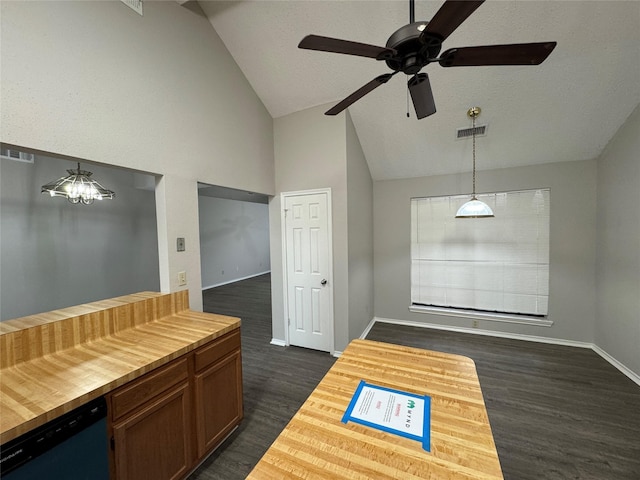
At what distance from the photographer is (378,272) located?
446 centimetres

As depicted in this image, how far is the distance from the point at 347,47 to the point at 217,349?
204 cm

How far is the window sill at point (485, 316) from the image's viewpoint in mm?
3576

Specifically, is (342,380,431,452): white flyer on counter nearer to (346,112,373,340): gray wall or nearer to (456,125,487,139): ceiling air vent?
(346,112,373,340): gray wall

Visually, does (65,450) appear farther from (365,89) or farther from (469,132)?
(469,132)

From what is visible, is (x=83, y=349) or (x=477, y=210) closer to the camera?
(x=83, y=349)

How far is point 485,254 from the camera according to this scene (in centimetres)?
387

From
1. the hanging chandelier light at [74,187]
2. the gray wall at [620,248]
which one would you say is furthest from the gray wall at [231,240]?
the gray wall at [620,248]

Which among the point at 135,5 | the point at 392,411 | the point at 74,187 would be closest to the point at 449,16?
the point at 392,411

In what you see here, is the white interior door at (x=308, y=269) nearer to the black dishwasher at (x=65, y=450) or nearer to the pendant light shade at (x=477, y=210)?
the pendant light shade at (x=477, y=210)

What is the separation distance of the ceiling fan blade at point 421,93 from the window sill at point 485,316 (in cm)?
328

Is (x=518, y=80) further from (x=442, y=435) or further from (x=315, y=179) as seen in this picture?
(x=442, y=435)

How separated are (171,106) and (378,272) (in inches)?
145

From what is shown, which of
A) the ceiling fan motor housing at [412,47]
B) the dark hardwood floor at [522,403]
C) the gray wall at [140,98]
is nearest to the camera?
the ceiling fan motor housing at [412,47]

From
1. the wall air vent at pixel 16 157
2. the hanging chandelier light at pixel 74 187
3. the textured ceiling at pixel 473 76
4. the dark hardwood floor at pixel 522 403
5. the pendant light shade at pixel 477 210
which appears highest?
the textured ceiling at pixel 473 76
